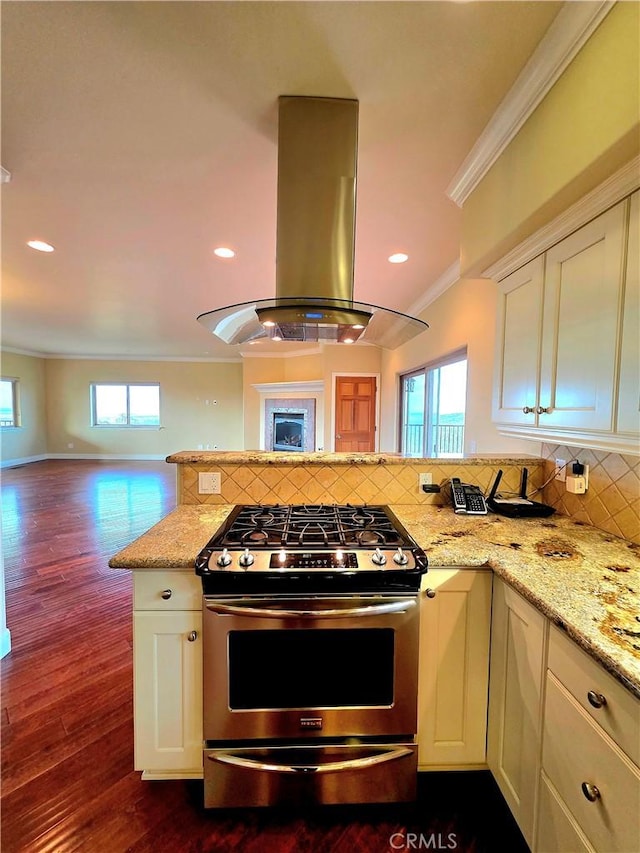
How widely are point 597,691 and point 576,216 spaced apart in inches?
58.6

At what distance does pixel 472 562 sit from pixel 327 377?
16.9 feet

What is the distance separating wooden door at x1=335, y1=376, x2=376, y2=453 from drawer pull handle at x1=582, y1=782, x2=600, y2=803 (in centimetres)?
528

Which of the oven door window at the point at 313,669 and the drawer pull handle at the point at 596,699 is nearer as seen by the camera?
the drawer pull handle at the point at 596,699

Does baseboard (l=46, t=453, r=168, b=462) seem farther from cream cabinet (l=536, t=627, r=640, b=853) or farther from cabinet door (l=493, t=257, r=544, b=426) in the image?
cream cabinet (l=536, t=627, r=640, b=853)

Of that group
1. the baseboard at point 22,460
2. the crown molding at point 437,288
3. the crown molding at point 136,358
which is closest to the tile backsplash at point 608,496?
the crown molding at point 437,288

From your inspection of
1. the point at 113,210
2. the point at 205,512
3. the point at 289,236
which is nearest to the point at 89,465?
the point at 113,210

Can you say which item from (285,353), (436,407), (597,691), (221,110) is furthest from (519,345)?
(285,353)

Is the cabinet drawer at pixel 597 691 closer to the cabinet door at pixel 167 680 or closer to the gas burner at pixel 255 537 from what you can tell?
the gas burner at pixel 255 537

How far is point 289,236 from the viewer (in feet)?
5.23

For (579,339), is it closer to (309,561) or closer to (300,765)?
(309,561)

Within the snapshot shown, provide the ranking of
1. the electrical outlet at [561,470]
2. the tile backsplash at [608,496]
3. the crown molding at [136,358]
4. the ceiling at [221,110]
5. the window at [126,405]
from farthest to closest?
the window at [126,405]
the crown molding at [136,358]
the electrical outlet at [561,470]
the tile backsplash at [608,496]
the ceiling at [221,110]

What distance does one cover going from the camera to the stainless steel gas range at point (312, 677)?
124 centimetres

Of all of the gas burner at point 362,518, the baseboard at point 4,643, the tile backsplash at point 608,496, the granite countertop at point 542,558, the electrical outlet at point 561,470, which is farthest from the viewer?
the baseboard at point 4,643

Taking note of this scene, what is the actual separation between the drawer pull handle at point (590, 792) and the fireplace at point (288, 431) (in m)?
6.12
